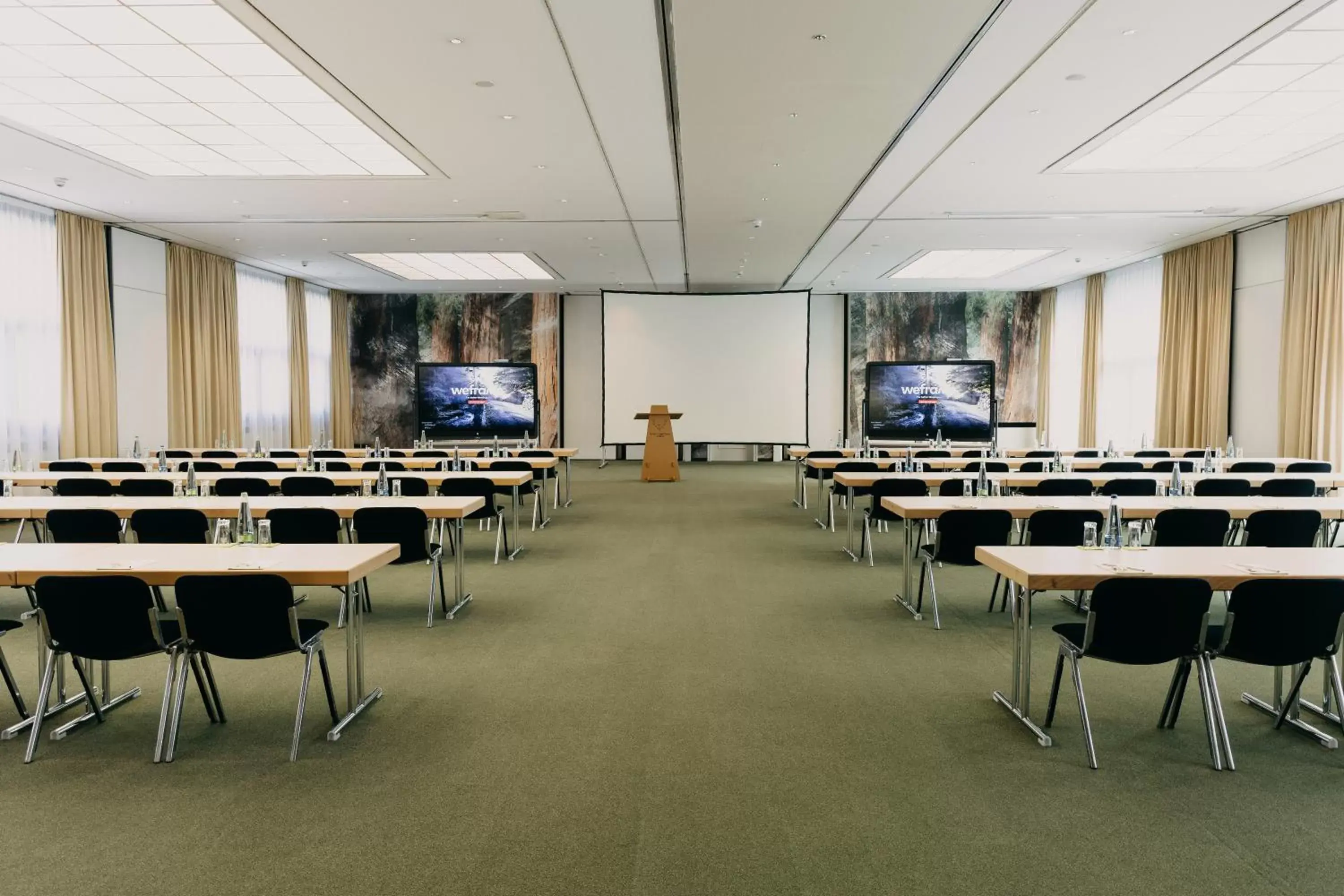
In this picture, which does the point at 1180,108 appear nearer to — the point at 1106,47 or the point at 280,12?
the point at 1106,47

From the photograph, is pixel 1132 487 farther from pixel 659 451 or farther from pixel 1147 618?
pixel 659 451

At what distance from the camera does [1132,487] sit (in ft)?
23.6

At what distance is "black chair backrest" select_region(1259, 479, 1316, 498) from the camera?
23.1 feet

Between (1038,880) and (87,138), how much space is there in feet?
32.0

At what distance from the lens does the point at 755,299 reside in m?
16.7

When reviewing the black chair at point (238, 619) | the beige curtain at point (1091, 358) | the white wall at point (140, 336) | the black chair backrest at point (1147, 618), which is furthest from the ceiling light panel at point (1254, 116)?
the white wall at point (140, 336)

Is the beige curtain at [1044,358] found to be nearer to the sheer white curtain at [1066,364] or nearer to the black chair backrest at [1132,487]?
the sheer white curtain at [1066,364]

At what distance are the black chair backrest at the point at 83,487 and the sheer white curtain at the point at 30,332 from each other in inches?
158

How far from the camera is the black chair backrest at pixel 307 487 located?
7105 millimetres

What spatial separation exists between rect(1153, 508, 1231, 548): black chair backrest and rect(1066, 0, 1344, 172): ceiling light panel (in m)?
3.26

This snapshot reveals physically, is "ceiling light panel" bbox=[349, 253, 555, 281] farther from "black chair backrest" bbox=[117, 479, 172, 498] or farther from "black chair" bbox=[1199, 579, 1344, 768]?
"black chair" bbox=[1199, 579, 1344, 768]

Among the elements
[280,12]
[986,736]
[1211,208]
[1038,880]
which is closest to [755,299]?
[1211,208]

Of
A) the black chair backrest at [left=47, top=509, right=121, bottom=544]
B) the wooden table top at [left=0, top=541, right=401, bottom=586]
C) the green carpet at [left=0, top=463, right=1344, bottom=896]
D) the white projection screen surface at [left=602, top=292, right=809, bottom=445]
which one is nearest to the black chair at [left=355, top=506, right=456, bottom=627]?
the green carpet at [left=0, top=463, right=1344, bottom=896]

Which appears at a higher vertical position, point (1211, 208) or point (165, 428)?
point (1211, 208)
